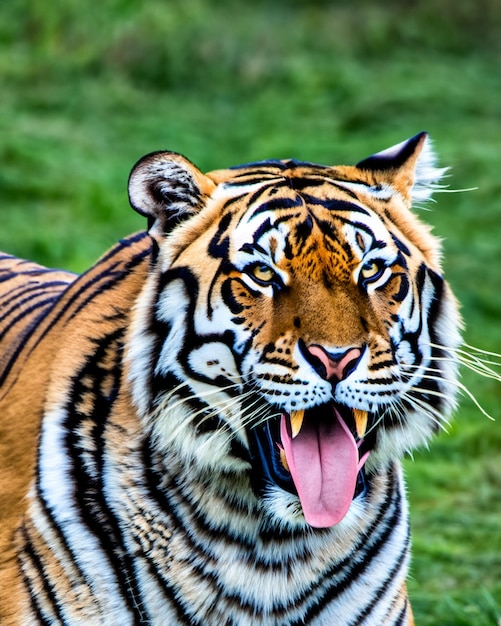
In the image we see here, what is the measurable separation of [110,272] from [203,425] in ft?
1.78

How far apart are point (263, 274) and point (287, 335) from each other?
160 millimetres

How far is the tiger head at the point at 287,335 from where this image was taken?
7.78 feet

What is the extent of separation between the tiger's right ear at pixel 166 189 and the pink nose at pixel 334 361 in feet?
1.56

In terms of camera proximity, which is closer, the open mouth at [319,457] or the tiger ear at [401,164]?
the open mouth at [319,457]

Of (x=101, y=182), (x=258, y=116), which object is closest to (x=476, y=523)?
(x=101, y=182)

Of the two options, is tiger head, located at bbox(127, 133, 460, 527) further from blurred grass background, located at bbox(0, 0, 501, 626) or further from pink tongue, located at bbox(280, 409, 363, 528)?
blurred grass background, located at bbox(0, 0, 501, 626)

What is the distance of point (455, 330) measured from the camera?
264 cm

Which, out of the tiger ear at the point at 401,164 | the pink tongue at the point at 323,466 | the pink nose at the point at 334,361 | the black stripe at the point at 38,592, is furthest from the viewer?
the tiger ear at the point at 401,164

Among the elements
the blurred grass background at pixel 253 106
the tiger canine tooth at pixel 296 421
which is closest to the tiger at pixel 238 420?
the tiger canine tooth at pixel 296 421

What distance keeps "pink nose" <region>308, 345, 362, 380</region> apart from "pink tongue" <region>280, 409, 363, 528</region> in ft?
0.53

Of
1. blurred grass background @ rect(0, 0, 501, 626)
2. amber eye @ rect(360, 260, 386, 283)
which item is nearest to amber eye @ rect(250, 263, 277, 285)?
amber eye @ rect(360, 260, 386, 283)

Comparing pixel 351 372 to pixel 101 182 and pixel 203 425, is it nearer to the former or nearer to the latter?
pixel 203 425

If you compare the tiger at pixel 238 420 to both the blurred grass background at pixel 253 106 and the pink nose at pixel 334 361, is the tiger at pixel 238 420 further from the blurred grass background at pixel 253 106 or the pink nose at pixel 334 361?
the blurred grass background at pixel 253 106

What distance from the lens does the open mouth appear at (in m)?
2.42
